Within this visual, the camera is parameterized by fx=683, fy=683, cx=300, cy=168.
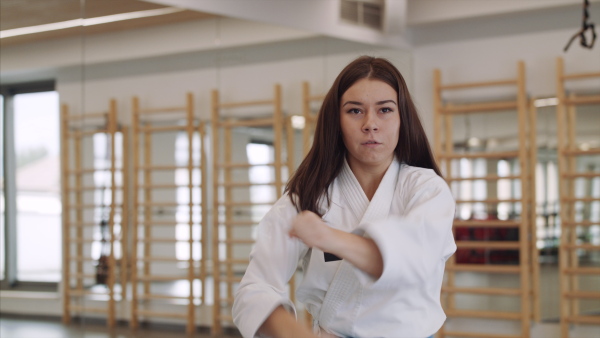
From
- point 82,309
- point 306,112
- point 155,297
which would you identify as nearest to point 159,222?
point 155,297

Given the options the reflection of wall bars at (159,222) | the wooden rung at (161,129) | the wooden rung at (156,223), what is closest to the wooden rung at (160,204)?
the reflection of wall bars at (159,222)

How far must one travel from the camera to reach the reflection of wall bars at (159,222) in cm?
405

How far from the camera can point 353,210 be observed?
132 cm

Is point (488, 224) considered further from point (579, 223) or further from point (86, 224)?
point (86, 224)

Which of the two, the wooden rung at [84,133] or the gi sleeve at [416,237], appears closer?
the gi sleeve at [416,237]

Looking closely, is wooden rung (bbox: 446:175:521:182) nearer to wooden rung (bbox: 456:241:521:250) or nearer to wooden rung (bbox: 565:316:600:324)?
wooden rung (bbox: 456:241:521:250)

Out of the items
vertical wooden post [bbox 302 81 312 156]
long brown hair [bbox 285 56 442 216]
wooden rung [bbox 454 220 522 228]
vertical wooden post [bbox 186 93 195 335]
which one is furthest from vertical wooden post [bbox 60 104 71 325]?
wooden rung [bbox 454 220 522 228]

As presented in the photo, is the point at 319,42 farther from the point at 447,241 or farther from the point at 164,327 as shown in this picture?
the point at 447,241

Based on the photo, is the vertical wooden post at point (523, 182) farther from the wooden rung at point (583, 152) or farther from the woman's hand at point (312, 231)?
the woman's hand at point (312, 231)

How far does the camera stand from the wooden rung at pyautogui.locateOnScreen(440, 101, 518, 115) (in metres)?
5.11

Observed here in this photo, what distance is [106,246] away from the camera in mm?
3734

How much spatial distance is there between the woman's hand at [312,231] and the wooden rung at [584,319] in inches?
167

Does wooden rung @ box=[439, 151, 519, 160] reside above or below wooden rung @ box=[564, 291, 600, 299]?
above

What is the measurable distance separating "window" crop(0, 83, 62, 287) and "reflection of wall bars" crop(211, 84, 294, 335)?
3.99 feet
